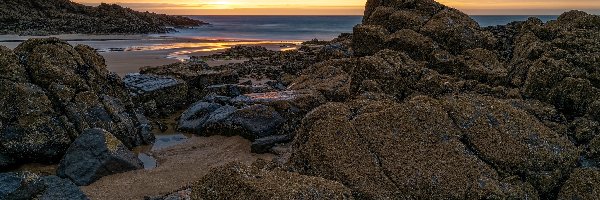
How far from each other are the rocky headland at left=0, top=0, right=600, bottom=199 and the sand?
61 millimetres

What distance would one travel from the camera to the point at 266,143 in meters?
9.15

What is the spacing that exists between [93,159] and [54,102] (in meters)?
1.99

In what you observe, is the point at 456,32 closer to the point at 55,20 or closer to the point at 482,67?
the point at 482,67

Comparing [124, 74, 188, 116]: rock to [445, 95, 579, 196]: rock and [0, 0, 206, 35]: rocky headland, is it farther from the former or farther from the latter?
[0, 0, 206, 35]: rocky headland

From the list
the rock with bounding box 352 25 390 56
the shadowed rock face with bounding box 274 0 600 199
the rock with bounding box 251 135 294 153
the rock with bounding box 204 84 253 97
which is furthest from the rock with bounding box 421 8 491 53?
the rock with bounding box 204 84 253 97

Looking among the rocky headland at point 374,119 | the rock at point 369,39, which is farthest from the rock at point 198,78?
the rock at point 369,39

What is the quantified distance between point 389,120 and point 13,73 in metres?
7.35

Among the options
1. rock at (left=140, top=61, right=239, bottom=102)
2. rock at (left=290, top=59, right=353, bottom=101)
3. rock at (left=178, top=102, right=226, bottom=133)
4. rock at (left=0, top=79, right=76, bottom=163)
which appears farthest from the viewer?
rock at (left=140, top=61, right=239, bottom=102)

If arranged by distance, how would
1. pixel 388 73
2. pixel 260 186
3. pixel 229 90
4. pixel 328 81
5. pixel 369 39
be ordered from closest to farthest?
pixel 260 186
pixel 388 73
pixel 369 39
pixel 328 81
pixel 229 90

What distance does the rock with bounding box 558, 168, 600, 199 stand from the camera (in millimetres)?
5379

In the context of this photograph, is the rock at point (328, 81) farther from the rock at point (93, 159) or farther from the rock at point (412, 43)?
the rock at point (93, 159)

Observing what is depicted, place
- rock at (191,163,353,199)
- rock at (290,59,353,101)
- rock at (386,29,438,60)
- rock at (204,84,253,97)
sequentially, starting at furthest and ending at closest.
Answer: rock at (204,84,253,97), rock at (290,59,353,101), rock at (386,29,438,60), rock at (191,163,353,199)

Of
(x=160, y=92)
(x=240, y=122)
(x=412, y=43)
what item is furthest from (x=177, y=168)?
(x=412, y=43)

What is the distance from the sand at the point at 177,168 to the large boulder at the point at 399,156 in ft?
8.43
